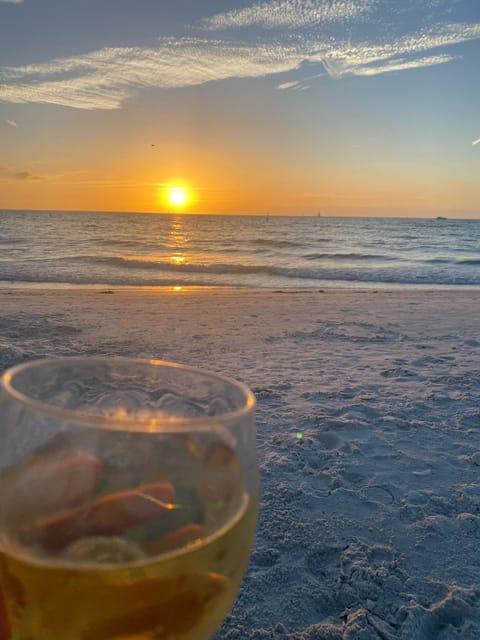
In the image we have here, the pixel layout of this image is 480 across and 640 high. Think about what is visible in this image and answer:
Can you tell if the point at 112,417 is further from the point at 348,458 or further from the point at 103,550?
the point at 348,458

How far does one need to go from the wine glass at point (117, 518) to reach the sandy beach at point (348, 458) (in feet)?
3.86

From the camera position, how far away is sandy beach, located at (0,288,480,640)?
1.71 metres

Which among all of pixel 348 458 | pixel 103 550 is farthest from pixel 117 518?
pixel 348 458

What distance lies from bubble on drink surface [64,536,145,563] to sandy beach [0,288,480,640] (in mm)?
1236

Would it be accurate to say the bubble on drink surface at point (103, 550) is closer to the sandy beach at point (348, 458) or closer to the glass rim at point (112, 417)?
the glass rim at point (112, 417)

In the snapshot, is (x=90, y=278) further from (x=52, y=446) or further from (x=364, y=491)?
(x=52, y=446)

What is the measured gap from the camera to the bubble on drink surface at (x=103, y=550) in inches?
20.8

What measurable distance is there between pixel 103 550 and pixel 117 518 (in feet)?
0.13

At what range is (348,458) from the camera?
273 cm

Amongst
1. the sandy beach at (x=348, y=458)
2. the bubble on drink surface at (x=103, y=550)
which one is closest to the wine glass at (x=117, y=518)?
the bubble on drink surface at (x=103, y=550)

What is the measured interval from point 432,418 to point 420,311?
4614 millimetres

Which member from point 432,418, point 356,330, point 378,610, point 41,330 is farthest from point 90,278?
point 378,610

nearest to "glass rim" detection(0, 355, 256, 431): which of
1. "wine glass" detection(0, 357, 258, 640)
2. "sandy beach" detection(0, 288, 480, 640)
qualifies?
"wine glass" detection(0, 357, 258, 640)

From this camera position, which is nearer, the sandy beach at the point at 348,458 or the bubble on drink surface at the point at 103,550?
the bubble on drink surface at the point at 103,550
